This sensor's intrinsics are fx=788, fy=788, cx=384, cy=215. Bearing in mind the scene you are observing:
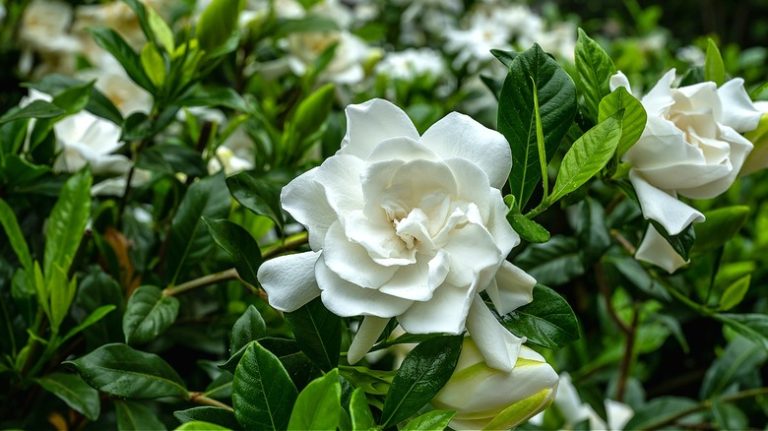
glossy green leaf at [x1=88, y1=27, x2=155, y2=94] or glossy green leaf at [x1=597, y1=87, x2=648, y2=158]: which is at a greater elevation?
glossy green leaf at [x1=597, y1=87, x2=648, y2=158]

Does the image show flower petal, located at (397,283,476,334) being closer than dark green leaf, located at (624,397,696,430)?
Yes

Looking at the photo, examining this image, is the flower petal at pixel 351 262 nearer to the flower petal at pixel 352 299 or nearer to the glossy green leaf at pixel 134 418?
the flower petal at pixel 352 299

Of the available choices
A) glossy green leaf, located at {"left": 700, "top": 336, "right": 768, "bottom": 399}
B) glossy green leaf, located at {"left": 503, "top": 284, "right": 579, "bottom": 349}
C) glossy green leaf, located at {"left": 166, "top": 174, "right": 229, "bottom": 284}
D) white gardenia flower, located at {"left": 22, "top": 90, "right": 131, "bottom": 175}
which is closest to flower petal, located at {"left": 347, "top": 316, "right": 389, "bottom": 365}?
glossy green leaf, located at {"left": 503, "top": 284, "right": 579, "bottom": 349}

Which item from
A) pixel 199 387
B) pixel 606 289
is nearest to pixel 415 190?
pixel 199 387

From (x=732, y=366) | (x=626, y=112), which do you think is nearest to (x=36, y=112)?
(x=626, y=112)

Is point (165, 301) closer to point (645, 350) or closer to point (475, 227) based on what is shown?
point (475, 227)

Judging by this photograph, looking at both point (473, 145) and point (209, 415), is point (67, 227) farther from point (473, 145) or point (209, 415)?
point (473, 145)

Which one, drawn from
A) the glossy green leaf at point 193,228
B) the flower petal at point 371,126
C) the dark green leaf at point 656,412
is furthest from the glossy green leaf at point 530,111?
the dark green leaf at point 656,412

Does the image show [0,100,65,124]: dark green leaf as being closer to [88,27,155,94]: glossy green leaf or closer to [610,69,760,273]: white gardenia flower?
[88,27,155,94]: glossy green leaf
